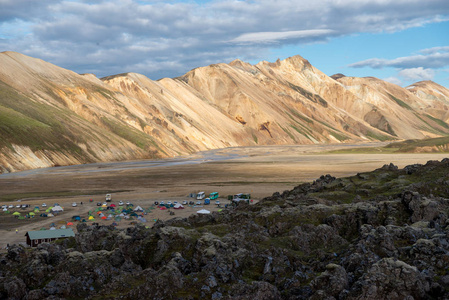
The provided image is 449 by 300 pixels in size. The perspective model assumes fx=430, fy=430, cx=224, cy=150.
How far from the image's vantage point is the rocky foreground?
14094mm

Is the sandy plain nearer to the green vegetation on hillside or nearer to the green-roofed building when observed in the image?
the green-roofed building

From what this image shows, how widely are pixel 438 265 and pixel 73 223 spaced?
113 feet

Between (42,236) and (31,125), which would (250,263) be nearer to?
(42,236)

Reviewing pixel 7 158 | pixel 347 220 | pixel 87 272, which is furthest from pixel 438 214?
pixel 7 158

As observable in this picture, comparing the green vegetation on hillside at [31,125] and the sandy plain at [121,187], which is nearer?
the sandy plain at [121,187]

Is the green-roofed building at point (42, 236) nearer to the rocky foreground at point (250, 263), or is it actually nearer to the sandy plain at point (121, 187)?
the sandy plain at point (121, 187)

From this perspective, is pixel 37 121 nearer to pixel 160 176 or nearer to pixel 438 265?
pixel 160 176

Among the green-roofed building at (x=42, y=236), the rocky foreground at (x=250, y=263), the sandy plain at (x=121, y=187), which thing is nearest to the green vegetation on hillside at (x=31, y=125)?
the sandy plain at (x=121, y=187)

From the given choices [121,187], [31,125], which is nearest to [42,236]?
[121,187]

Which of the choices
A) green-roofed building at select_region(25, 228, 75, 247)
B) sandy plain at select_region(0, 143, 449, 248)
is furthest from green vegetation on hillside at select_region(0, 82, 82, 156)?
green-roofed building at select_region(25, 228, 75, 247)

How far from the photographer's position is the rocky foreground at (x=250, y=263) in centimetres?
1409

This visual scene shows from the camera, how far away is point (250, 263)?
1741 centimetres

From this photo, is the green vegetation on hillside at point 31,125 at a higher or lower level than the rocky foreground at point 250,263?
higher

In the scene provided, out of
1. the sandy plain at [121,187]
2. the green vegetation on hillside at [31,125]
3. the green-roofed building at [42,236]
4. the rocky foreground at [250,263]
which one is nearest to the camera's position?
the rocky foreground at [250,263]
